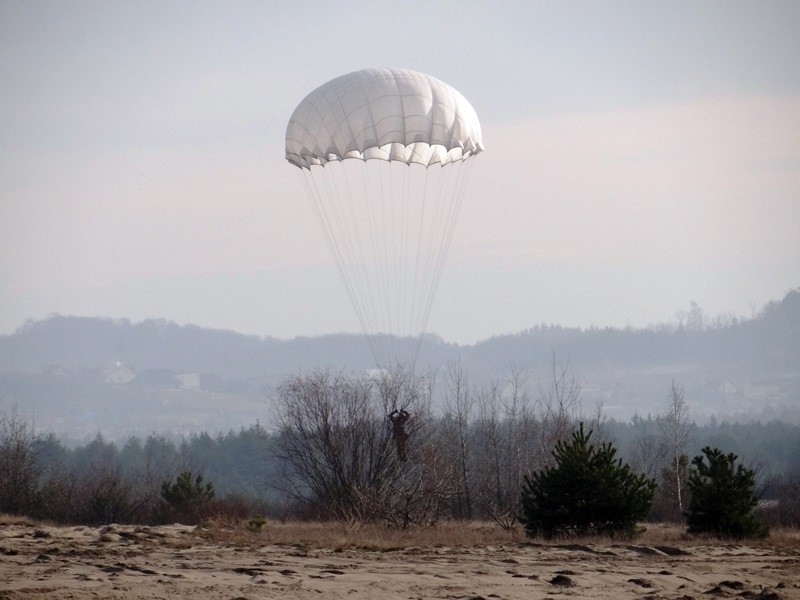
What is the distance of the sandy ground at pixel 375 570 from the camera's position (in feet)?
36.8

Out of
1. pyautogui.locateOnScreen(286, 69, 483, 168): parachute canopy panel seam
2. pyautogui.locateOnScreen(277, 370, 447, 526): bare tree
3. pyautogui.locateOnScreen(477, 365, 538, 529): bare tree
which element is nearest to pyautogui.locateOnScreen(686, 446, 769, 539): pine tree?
pyautogui.locateOnScreen(477, 365, 538, 529): bare tree

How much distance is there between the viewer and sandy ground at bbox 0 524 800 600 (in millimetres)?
11211

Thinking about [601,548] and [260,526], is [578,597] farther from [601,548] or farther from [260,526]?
[260,526]

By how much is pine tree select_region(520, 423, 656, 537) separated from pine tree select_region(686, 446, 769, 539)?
0.95 m

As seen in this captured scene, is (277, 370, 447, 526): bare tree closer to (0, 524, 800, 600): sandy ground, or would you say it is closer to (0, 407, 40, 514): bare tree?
(0, 524, 800, 600): sandy ground

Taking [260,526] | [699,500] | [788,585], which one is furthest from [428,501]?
[788,585]

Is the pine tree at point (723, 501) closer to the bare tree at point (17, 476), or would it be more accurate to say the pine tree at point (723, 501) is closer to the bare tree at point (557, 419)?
the bare tree at point (557, 419)

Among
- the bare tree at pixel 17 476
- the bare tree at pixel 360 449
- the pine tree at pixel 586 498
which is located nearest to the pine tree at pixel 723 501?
the pine tree at pixel 586 498

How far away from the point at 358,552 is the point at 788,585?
21.3ft

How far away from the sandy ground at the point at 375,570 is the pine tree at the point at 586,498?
1.31 metres

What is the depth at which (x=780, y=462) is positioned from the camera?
84.6m

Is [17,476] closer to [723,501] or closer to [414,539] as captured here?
[414,539]

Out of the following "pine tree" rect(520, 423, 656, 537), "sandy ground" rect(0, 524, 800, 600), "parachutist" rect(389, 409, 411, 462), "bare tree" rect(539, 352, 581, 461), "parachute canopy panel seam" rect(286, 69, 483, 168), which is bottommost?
"sandy ground" rect(0, 524, 800, 600)

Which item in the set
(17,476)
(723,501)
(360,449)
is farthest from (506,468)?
(723,501)
